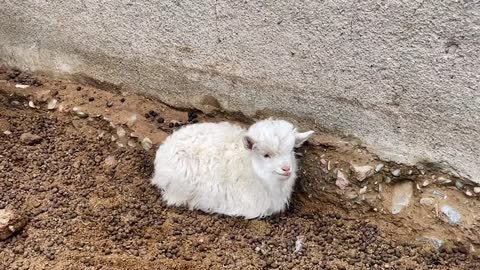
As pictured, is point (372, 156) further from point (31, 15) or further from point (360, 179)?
point (31, 15)

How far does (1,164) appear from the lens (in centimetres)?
413

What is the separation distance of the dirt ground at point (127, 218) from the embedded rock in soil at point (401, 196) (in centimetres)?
9

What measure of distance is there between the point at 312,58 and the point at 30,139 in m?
2.14

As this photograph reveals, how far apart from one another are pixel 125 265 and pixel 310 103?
1.45m

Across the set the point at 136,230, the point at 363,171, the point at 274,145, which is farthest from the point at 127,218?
the point at 363,171

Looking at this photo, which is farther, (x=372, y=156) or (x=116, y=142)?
(x=116, y=142)

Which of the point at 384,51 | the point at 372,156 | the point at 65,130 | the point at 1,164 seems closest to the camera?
the point at 384,51

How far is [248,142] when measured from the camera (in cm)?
356

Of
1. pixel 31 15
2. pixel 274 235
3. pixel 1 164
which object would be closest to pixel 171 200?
pixel 274 235

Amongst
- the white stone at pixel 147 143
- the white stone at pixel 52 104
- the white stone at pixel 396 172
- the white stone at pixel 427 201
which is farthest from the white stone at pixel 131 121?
the white stone at pixel 427 201

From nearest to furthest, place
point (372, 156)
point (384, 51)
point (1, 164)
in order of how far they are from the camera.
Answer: point (384, 51) → point (372, 156) → point (1, 164)

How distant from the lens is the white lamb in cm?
377

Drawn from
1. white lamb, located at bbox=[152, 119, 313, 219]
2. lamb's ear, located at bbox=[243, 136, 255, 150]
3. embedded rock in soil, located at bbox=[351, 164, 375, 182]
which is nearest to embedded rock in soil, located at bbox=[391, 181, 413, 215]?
embedded rock in soil, located at bbox=[351, 164, 375, 182]

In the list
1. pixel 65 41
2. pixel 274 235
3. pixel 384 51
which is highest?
pixel 384 51
